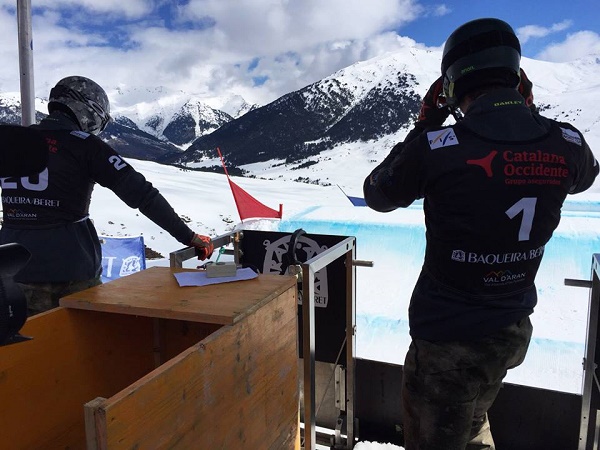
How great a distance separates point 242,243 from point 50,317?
171 cm

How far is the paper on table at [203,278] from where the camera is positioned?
2123 mm

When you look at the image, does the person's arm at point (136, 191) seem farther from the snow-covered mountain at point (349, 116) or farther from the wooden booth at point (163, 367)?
the snow-covered mountain at point (349, 116)

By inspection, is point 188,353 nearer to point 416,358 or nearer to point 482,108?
point 416,358

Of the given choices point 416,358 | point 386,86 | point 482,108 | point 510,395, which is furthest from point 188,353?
point 386,86

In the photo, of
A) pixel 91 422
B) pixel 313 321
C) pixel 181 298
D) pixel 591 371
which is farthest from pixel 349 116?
pixel 91 422

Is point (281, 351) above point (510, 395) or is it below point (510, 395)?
above

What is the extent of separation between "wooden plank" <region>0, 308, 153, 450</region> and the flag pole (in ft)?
9.78

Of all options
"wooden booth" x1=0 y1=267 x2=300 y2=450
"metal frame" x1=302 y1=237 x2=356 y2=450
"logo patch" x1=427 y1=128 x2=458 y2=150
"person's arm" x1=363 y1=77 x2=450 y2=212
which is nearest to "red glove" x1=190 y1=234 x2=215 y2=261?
"wooden booth" x1=0 y1=267 x2=300 y2=450

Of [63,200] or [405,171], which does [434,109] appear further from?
[63,200]

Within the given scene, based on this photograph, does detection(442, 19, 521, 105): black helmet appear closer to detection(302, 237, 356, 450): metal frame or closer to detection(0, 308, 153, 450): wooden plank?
detection(302, 237, 356, 450): metal frame

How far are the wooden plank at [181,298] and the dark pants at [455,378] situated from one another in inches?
25.9

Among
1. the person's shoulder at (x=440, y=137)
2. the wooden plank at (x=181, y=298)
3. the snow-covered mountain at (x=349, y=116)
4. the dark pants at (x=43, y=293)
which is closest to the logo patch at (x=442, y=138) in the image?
the person's shoulder at (x=440, y=137)

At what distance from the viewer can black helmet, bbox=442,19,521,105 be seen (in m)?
1.70

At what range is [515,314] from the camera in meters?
1.69
